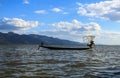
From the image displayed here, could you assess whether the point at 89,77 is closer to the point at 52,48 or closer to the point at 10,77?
the point at 10,77

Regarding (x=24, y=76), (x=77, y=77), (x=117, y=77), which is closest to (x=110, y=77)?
(x=117, y=77)

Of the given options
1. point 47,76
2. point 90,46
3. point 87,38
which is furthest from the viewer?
point 87,38

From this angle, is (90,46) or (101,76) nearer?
(101,76)

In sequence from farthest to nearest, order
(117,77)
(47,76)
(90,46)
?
1. (90,46)
2. (47,76)
3. (117,77)

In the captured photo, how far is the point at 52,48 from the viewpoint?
131 metres

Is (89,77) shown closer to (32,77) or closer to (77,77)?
(77,77)

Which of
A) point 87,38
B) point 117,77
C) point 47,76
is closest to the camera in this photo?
point 117,77

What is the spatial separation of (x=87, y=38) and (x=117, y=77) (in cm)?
11219

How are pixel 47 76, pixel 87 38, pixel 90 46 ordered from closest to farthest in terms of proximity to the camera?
pixel 47 76 < pixel 90 46 < pixel 87 38

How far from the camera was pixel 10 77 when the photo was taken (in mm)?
30797

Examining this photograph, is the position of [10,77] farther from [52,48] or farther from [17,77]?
[52,48]

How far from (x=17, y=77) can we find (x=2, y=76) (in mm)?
1801

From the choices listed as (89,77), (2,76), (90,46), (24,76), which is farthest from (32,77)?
(90,46)

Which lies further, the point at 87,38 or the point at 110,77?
the point at 87,38
